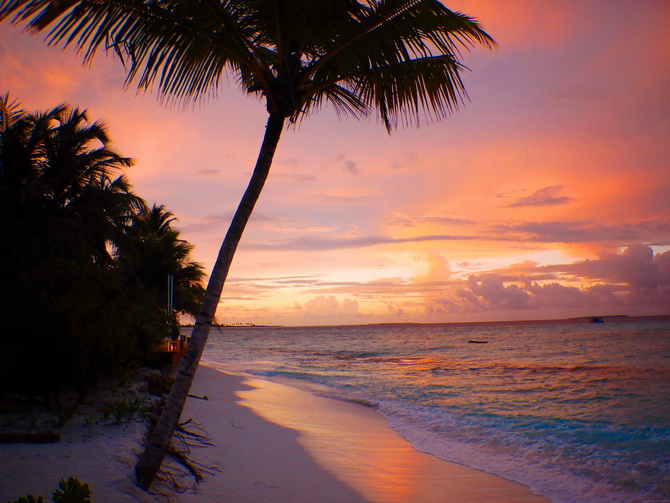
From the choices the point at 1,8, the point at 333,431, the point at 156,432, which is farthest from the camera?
the point at 333,431

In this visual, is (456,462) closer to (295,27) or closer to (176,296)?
(295,27)

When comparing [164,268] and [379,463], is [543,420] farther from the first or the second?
[164,268]

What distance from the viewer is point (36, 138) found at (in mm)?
12469

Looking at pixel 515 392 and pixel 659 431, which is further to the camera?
pixel 515 392

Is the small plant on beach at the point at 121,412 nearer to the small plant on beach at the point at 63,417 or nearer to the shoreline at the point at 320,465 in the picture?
the small plant on beach at the point at 63,417

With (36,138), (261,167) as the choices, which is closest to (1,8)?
(261,167)

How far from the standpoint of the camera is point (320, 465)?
635 cm

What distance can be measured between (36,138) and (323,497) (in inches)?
505

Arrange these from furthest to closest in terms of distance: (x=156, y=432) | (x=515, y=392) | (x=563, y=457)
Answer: (x=515, y=392)
(x=563, y=457)
(x=156, y=432)

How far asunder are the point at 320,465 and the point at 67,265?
4.60 m

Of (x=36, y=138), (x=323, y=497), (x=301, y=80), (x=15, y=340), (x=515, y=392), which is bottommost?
(x=515, y=392)

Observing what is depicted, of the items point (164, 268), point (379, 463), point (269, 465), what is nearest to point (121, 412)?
point (269, 465)

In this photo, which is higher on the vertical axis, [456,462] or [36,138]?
[36,138]

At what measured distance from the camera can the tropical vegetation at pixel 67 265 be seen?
5.73 m
